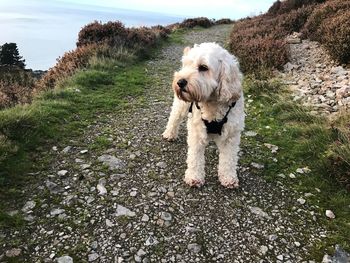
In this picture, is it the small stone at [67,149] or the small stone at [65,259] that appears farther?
the small stone at [67,149]

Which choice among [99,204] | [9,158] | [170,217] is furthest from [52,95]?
[170,217]

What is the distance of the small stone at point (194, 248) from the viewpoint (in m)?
4.67

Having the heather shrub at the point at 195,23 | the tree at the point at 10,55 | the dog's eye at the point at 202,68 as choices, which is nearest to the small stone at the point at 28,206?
the dog's eye at the point at 202,68

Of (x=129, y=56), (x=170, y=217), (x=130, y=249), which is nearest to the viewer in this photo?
(x=130, y=249)

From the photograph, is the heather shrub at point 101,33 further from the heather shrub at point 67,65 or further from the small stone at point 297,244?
the small stone at point 297,244

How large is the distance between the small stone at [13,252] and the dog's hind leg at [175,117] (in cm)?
365

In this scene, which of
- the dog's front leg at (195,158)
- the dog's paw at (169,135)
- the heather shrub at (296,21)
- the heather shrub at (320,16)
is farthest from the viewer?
the heather shrub at (296,21)

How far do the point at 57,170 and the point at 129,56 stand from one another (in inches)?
343

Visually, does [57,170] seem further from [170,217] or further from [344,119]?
[344,119]

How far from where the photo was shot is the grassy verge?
555cm

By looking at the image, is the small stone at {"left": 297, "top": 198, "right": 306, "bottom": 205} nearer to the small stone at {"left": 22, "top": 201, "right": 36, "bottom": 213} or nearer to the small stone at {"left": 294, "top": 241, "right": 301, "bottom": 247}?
the small stone at {"left": 294, "top": 241, "right": 301, "bottom": 247}

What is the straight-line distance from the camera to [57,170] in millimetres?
6059

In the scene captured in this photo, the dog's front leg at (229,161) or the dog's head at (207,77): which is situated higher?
the dog's head at (207,77)

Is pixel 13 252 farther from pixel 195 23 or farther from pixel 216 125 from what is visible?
pixel 195 23
